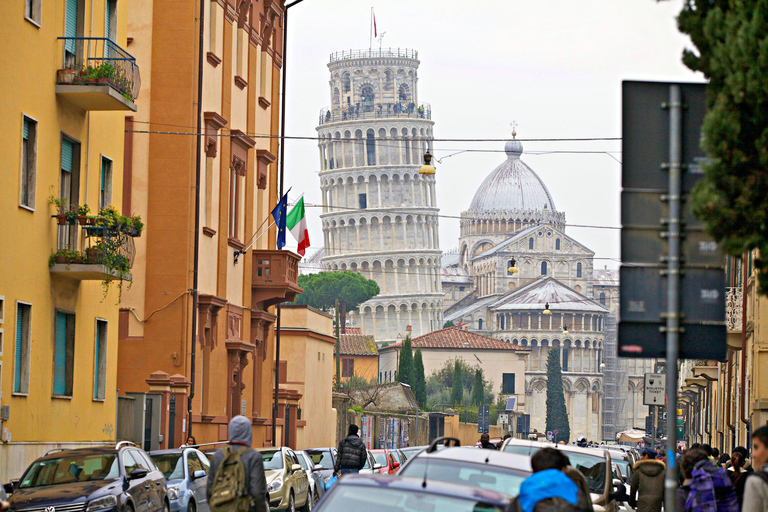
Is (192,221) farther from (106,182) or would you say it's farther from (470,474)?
(470,474)

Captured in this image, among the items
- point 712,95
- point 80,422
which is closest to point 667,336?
point 712,95

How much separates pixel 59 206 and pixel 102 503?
8.40 metres

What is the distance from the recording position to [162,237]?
31062mm

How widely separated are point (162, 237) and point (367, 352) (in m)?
93.2

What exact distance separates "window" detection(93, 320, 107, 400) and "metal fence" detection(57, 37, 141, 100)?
444cm

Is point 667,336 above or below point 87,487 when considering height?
above

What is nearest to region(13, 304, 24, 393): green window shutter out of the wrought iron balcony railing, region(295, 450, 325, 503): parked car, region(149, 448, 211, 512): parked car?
region(149, 448, 211, 512): parked car

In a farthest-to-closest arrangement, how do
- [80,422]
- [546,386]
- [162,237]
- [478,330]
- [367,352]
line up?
1. [478,330]
2. [546,386]
3. [367,352]
4. [162,237]
5. [80,422]

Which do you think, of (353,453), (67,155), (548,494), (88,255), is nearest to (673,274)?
(548,494)

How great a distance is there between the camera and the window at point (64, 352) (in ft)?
76.9

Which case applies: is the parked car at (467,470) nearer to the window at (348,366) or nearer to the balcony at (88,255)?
the balcony at (88,255)

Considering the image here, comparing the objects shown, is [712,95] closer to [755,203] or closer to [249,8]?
[755,203]

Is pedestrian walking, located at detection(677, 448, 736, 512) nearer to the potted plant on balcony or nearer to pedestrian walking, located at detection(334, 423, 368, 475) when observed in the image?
pedestrian walking, located at detection(334, 423, 368, 475)

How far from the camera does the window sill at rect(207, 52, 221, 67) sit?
32172mm
